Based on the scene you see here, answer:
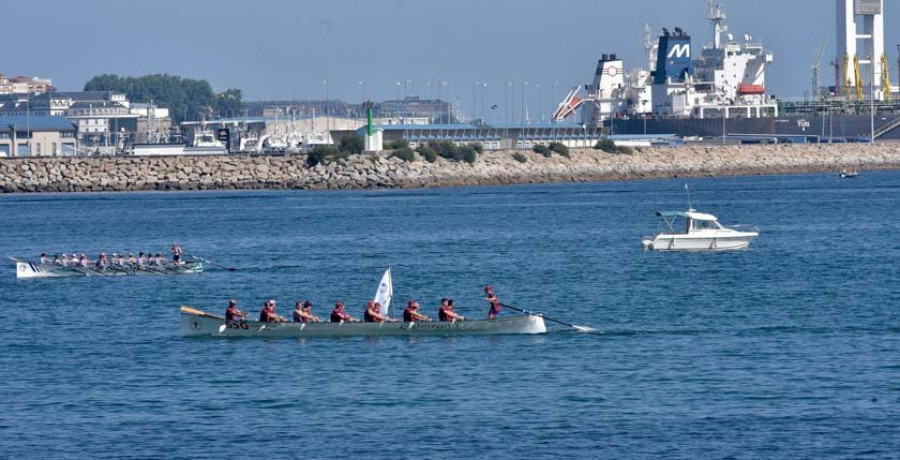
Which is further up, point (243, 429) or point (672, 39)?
point (672, 39)

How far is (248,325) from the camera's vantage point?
41062 millimetres

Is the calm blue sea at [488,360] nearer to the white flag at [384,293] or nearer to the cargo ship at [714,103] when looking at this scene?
the white flag at [384,293]

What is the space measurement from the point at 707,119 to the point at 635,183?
138 feet

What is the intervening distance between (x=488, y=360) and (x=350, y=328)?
4930 millimetres

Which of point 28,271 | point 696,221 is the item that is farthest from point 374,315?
point 696,221

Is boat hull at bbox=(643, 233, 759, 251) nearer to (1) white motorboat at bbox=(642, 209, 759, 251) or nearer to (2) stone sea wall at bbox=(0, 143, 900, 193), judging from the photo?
(1) white motorboat at bbox=(642, 209, 759, 251)

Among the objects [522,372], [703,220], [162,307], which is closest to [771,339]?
[522,372]

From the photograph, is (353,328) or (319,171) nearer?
(353,328)

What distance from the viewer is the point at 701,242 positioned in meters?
64.9

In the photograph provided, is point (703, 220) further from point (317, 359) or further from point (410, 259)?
point (317, 359)

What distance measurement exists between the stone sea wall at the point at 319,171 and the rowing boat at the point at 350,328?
8799 cm

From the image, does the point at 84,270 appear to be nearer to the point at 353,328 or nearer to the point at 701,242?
the point at 353,328

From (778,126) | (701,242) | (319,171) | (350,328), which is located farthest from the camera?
(778,126)

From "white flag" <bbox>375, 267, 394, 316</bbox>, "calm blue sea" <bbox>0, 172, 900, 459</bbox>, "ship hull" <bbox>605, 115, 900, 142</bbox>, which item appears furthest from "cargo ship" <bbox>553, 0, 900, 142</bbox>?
"white flag" <bbox>375, 267, 394, 316</bbox>
